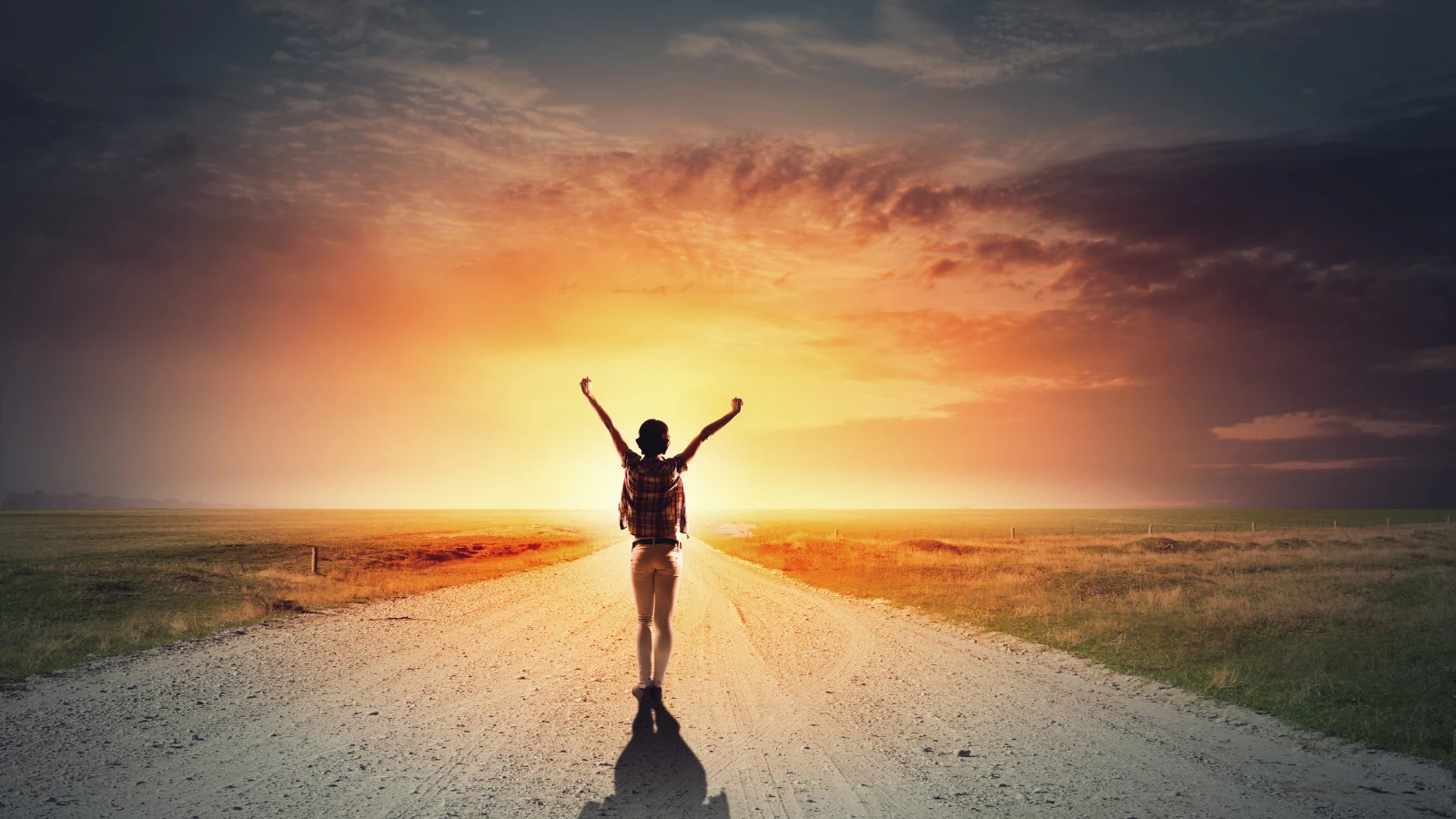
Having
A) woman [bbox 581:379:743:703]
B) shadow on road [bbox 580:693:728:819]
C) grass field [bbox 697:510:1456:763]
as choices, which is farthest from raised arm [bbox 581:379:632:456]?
grass field [bbox 697:510:1456:763]

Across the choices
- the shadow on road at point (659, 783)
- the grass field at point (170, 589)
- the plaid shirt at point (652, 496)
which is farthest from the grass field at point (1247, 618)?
the grass field at point (170, 589)

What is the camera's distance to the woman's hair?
8070mm

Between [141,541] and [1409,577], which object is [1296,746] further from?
[141,541]

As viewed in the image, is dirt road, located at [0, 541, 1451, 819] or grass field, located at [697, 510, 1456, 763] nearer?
dirt road, located at [0, 541, 1451, 819]

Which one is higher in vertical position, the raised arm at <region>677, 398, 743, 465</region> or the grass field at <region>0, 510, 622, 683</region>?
the raised arm at <region>677, 398, 743, 465</region>

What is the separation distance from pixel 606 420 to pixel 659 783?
3734 millimetres

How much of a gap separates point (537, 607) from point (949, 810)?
14127 mm

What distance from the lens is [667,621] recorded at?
8.32 meters

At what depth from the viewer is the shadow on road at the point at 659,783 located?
5.58 metres

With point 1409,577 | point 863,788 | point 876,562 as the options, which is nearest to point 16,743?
point 863,788

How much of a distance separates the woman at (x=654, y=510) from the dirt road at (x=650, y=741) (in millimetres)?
1317

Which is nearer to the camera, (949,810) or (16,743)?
(949,810)

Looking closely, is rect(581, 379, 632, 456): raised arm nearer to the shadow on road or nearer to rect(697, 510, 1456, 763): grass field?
the shadow on road

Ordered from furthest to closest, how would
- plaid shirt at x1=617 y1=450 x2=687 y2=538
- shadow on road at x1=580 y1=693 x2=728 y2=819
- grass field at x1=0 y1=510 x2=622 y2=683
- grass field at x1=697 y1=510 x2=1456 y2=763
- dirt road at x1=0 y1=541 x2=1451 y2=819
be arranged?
grass field at x1=0 y1=510 x2=622 y2=683
grass field at x1=697 y1=510 x2=1456 y2=763
plaid shirt at x1=617 y1=450 x2=687 y2=538
dirt road at x1=0 y1=541 x2=1451 y2=819
shadow on road at x1=580 y1=693 x2=728 y2=819
